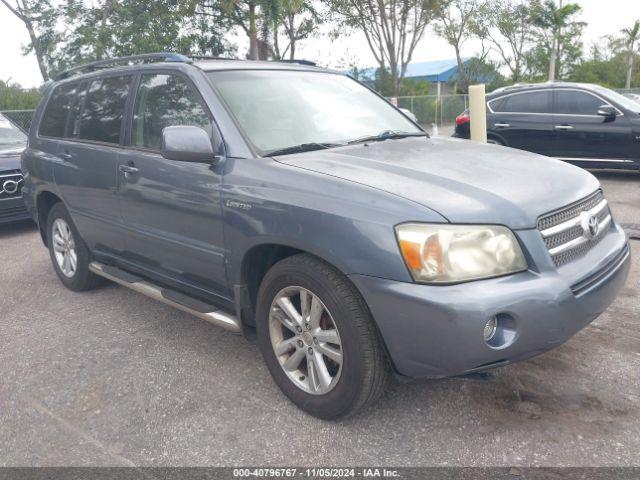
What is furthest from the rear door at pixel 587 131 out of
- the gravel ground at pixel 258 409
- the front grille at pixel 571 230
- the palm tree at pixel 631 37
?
the palm tree at pixel 631 37

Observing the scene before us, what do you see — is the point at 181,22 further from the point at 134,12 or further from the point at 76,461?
the point at 76,461

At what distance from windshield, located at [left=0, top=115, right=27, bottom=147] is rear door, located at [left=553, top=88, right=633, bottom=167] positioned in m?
8.16

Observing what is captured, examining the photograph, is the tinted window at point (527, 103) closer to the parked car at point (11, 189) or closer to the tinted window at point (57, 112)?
the tinted window at point (57, 112)

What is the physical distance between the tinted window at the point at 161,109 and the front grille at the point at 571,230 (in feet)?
6.19

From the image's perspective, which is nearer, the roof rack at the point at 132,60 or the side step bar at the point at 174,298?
the side step bar at the point at 174,298

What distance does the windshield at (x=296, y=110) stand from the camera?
3.30m

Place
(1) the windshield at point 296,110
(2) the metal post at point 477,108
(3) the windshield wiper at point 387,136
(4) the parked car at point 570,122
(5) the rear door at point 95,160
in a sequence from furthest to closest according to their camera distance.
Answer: (4) the parked car at point 570,122, (2) the metal post at point 477,108, (5) the rear door at point 95,160, (3) the windshield wiper at point 387,136, (1) the windshield at point 296,110

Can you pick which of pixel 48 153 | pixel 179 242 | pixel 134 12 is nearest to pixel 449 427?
pixel 179 242

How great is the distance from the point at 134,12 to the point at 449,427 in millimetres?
20403

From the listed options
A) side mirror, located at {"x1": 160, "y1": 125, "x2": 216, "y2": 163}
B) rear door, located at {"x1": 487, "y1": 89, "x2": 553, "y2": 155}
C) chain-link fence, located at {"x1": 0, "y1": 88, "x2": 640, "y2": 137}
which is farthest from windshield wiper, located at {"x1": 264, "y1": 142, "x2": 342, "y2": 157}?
chain-link fence, located at {"x1": 0, "y1": 88, "x2": 640, "y2": 137}

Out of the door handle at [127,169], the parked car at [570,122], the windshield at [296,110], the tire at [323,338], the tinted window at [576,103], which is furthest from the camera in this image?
the tinted window at [576,103]

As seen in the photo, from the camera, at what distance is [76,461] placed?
266 centimetres

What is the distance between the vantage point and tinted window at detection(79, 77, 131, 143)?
4031 mm

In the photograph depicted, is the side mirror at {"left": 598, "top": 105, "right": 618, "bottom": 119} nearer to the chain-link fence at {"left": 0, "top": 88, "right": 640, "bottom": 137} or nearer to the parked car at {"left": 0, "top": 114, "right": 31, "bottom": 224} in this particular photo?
the parked car at {"left": 0, "top": 114, "right": 31, "bottom": 224}
